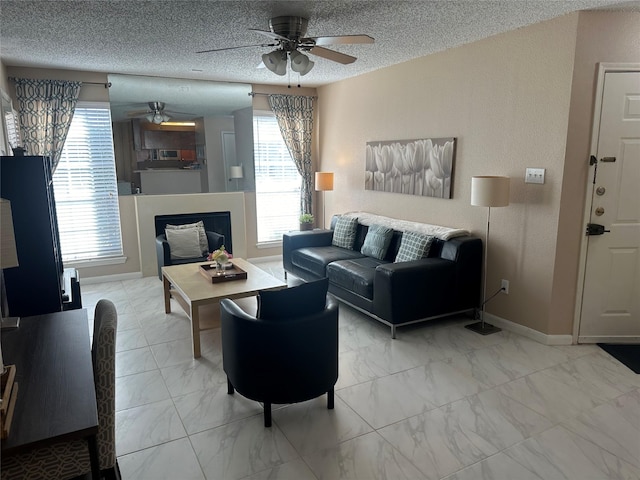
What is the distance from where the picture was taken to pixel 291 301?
255cm

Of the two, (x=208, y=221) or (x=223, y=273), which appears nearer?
(x=223, y=273)

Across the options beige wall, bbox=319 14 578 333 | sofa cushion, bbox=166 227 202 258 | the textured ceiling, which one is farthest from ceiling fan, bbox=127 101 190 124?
beige wall, bbox=319 14 578 333

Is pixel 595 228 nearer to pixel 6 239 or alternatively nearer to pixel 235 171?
pixel 6 239

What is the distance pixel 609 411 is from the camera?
273 centimetres

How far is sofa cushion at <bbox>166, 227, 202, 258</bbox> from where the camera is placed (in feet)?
17.7

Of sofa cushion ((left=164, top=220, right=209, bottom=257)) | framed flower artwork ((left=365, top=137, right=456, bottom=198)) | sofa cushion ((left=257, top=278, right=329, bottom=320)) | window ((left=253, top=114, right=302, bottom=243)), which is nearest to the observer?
sofa cushion ((left=257, top=278, right=329, bottom=320))

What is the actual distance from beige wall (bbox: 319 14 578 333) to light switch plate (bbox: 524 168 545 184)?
4cm

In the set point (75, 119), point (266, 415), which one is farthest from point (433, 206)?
point (75, 119)

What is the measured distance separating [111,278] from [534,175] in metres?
5.14

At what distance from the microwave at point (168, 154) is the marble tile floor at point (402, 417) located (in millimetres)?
2882

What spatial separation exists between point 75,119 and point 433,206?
14.6 feet

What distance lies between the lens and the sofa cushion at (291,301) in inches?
99.0

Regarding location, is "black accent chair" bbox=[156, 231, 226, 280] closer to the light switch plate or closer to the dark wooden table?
the dark wooden table

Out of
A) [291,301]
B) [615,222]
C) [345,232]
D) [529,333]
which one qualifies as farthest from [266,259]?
[615,222]
